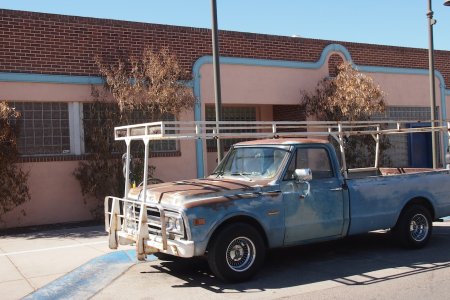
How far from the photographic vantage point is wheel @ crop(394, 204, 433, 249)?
852cm

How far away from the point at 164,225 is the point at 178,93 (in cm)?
647

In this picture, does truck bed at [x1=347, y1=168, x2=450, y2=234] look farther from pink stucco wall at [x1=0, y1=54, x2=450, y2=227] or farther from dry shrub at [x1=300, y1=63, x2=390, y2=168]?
pink stucco wall at [x1=0, y1=54, x2=450, y2=227]

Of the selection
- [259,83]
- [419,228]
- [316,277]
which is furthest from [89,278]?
[259,83]

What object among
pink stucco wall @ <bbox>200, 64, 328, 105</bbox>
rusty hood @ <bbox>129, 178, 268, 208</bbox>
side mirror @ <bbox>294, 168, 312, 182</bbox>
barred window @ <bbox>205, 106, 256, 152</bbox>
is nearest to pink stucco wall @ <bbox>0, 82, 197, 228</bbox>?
pink stucco wall @ <bbox>200, 64, 328, 105</bbox>

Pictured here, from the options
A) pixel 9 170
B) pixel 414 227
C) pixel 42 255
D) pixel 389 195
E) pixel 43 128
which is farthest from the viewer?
pixel 43 128

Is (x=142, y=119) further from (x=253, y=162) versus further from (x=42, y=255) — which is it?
(x=253, y=162)

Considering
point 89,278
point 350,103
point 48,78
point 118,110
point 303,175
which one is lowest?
point 89,278

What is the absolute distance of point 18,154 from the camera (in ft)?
38.0

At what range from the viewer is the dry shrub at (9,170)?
11.0m

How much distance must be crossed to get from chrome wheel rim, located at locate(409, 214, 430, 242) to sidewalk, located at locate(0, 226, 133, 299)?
15.7ft

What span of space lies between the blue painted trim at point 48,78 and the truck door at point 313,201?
6865 mm

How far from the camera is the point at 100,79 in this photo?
1292 centimetres

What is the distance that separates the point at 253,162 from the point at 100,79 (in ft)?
21.0

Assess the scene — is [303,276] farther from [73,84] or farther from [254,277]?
[73,84]
